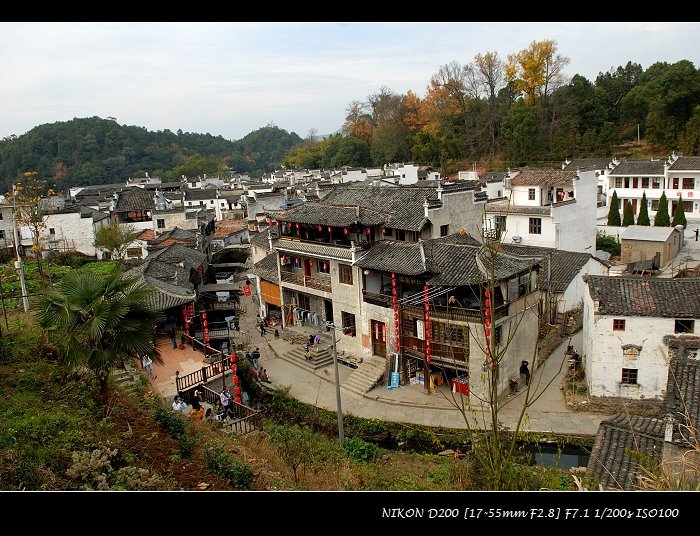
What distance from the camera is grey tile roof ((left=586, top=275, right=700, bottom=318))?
1369 cm

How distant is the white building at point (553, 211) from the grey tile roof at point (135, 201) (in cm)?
2464

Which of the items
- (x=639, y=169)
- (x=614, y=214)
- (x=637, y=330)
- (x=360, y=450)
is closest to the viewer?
(x=360, y=450)

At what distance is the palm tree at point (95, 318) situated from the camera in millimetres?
8211

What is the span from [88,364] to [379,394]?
10105 millimetres

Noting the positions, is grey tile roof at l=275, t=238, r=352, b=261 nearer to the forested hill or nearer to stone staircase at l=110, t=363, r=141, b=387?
stone staircase at l=110, t=363, r=141, b=387

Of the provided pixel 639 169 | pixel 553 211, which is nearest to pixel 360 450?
pixel 553 211

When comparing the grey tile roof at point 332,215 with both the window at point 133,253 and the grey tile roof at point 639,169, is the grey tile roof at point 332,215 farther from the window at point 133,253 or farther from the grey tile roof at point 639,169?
the grey tile roof at point 639,169

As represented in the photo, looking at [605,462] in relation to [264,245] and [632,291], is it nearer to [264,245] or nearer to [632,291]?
[632,291]

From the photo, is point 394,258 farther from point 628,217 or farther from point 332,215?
point 628,217

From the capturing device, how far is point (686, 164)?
31562 millimetres

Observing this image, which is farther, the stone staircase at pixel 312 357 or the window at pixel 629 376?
the stone staircase at pixel 312 357

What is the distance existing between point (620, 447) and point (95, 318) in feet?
29.5

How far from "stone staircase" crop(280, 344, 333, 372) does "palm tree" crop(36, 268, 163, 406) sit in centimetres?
1072

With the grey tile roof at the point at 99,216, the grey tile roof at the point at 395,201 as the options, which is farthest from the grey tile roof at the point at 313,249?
the grey tile roof at the point at 99,216
